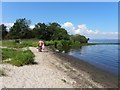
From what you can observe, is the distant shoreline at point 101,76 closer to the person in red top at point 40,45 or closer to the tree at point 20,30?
the person in red top at point 40,45

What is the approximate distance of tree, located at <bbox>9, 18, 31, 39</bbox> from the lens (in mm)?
151250

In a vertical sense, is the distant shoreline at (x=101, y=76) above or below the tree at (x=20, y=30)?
below

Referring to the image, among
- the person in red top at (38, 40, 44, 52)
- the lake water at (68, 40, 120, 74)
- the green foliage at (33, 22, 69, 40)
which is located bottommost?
the lake water at (68, 40, 120, 74)

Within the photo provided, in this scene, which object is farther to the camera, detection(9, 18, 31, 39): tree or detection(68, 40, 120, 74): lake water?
detection(9, 18, 31, 39): tree

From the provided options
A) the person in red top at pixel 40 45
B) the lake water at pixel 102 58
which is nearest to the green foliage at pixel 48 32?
the lake water at pixel 102 58

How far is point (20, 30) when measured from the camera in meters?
152

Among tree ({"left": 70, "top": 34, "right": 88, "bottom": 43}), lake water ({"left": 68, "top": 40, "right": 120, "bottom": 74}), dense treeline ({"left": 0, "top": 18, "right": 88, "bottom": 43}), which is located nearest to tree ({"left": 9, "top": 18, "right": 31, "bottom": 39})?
dense treeline ({"left": 0, "top": 18, "right": 88, "bottom": 43})

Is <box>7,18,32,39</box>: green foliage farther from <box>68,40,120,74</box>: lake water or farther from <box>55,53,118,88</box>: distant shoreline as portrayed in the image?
<box>55,53,118,88</box>: distant shoreline

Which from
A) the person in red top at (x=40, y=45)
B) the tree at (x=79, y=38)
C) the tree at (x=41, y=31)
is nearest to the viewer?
the person in red top at (x=40, y=45)

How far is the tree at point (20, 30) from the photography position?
151 meters

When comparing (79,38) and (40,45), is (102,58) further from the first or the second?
(79,38)

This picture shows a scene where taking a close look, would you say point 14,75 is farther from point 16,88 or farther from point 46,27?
point 46,27

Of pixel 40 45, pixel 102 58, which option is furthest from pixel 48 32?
pixel 40 45

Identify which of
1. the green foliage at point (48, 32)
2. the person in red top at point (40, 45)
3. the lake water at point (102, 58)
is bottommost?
the lake water at point (102, 58)
